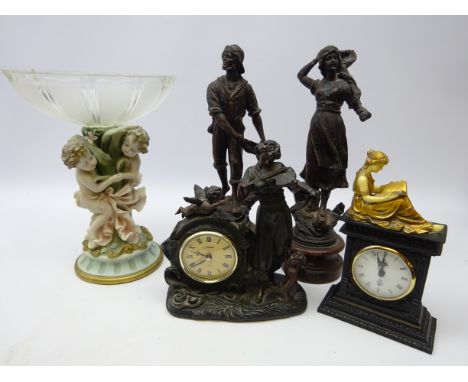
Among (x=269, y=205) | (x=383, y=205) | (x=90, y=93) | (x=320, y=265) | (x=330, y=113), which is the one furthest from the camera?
(x=320, y=265)

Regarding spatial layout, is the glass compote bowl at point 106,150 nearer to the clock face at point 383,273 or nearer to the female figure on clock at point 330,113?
the female figure on clock at point 330,113

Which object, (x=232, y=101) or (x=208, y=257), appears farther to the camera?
(x=232, y=101)

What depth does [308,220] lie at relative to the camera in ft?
7.59

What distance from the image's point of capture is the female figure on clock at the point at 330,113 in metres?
2.07

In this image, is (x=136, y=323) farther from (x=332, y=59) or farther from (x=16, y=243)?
(x=332, y=59)

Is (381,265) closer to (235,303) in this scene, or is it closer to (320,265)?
(320,265)

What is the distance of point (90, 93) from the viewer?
1.99 meters

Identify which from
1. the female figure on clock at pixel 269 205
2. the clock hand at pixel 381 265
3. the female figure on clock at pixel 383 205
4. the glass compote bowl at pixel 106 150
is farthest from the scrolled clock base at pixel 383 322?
the glass compote bowl at pixel 106 150

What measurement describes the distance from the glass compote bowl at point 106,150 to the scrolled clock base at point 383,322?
1.16m

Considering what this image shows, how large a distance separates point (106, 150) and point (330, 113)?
1.38m

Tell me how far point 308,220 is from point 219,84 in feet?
3.37

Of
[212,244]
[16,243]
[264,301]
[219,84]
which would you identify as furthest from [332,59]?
[16,243]

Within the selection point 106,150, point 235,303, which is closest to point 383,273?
point 235,303

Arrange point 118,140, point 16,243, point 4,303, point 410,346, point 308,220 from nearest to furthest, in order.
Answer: point 410,346 → point 4,303 → point 118,140 → point 308,220 → point 16,243
